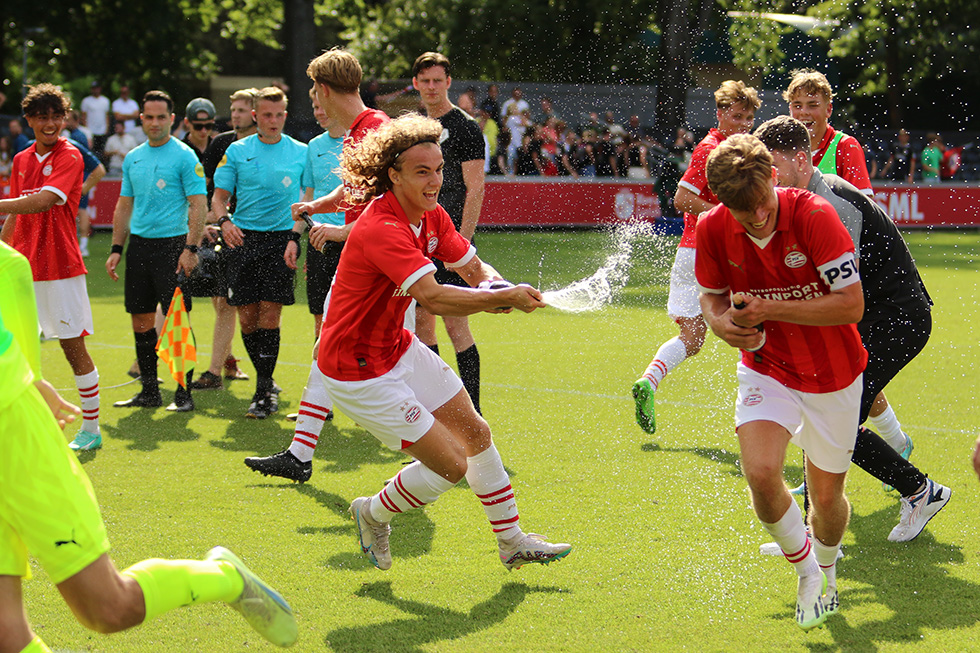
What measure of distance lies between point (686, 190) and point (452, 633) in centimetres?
370

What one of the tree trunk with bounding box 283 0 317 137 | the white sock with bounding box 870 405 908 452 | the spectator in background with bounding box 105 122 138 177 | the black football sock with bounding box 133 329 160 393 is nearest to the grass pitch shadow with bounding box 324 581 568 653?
the white sock with bounding box 870 405 908 452

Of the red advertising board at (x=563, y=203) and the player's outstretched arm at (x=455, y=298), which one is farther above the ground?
the player's outstretched arm at (x=455, y=298)

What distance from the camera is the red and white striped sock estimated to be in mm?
4734

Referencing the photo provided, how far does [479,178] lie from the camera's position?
23.9ft

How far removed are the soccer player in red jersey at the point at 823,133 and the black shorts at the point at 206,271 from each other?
15.4ft

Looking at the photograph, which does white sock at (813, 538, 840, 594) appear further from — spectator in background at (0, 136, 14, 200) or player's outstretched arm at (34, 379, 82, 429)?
spectator in background at (0, 136, 14, 200)

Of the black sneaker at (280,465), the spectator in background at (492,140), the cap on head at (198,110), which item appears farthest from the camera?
the spectator in background at (492,140)

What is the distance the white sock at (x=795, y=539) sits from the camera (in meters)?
4.22

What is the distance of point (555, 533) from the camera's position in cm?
536

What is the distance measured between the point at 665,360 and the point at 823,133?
200 cm

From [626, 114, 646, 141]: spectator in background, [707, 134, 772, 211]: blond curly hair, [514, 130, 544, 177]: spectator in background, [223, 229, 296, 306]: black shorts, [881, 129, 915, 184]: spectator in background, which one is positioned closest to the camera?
[707, 134, 772, 211]: blond curly hair

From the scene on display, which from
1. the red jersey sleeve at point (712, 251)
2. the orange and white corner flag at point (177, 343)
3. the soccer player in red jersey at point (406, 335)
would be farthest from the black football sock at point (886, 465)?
the orange and white corner flag at point (177, 343)

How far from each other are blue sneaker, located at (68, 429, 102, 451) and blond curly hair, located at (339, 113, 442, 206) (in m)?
3.41

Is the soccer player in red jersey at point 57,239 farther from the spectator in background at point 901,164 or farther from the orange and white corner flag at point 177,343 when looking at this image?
the spectator in background at point 901,164
